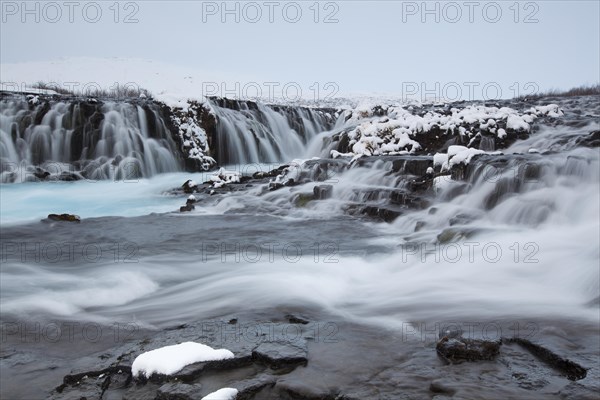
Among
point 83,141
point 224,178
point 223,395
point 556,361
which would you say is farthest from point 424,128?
point 223,395

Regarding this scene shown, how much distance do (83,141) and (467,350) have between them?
49.6 ft

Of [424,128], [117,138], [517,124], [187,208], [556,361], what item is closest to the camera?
[556,361]

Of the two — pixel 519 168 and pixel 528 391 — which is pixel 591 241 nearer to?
pixel 519 168

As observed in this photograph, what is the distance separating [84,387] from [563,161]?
8174 mm

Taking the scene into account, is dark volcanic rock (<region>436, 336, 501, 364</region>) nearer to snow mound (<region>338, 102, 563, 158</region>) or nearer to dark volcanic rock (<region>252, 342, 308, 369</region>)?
dark volcanic rock (<region>252, 342, 308, 369</region>)

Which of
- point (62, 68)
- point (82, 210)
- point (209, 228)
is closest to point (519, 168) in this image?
point (209, 228)

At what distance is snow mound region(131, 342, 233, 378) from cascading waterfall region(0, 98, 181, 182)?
1318cm

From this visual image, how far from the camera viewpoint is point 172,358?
2.80 m

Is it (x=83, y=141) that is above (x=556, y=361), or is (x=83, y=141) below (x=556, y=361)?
above

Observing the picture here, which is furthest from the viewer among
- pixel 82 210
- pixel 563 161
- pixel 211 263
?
pixel 82 210

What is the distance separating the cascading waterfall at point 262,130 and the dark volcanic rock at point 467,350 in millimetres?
15373

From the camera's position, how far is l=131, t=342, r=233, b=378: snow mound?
275 cm

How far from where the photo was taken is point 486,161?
29.3 feet

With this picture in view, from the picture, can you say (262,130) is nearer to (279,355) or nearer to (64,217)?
(64,217)
